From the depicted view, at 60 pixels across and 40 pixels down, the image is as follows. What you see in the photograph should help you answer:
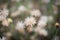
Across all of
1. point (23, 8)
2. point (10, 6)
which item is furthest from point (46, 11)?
point (10, 6)

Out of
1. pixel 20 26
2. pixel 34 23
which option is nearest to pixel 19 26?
pixel 20 26

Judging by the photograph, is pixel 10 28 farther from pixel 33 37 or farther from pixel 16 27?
pixel 33 37

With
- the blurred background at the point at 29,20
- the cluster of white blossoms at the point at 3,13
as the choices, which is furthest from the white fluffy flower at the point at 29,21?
the cluster of white blossoms at the point at 3,13

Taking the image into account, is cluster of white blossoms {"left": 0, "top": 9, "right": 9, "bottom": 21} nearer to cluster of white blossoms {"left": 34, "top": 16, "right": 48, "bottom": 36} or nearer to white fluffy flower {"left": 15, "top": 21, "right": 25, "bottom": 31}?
white fluffy flower {"left": 15, "top": 21, "right": 25, "bottom": 31}

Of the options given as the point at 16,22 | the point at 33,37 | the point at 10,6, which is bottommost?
the point at 33,37

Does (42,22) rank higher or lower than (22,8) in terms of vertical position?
lower

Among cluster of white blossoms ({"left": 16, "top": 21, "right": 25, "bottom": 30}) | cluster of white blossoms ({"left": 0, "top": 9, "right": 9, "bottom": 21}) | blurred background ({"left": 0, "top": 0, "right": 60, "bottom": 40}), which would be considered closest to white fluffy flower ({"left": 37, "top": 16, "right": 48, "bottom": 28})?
blurred background ({"left": 0, "top": 0, "right": 60, "bottom": 40})

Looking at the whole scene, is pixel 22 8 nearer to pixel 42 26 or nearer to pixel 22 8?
pixel 22 8

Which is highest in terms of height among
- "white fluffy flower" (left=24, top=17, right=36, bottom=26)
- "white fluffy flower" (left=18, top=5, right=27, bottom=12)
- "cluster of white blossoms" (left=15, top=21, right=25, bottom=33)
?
"white fluffy flower" (left=18, top=5, right=27, bottom=12)
